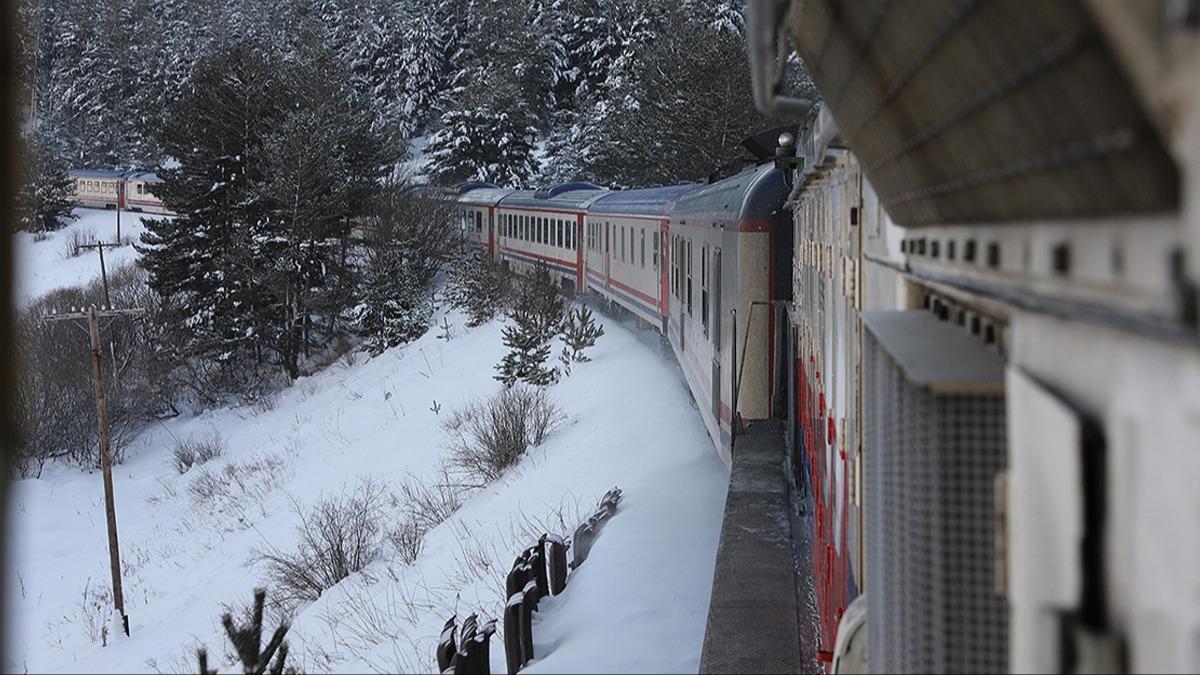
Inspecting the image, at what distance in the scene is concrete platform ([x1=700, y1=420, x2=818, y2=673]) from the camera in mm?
5633

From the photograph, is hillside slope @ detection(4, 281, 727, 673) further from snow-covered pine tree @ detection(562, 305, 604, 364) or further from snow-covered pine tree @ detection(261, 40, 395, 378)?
snow-covered pine tree @ detection(261, 40, 395, 378)

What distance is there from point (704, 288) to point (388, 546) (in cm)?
601

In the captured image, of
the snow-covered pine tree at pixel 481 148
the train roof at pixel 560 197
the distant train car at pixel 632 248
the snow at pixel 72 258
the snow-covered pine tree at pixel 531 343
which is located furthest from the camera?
the snow-covered pine tree at pixel 481 148

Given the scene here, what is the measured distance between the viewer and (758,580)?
681 centimetres

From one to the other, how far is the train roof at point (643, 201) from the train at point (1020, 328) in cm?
1248

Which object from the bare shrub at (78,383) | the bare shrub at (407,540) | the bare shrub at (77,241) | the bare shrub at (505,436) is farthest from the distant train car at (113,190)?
the bare shrub at (407,540)

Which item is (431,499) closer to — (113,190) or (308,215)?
(308,215)

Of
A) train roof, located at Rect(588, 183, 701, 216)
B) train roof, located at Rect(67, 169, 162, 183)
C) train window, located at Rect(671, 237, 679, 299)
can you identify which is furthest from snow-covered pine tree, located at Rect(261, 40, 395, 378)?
train window, located at Rect(671, 237, 679, 299)

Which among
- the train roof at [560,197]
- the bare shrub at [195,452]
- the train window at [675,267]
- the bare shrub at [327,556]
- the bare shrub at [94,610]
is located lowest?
the bare shrub at [94,610]

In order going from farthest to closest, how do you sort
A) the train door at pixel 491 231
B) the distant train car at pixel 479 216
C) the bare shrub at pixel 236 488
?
the distant train car at pixel 479 216
the train door at pixel 491 231
the bare shrub at pixel 236 488

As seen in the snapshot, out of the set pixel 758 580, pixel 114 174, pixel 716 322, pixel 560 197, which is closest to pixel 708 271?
pixel 716 322

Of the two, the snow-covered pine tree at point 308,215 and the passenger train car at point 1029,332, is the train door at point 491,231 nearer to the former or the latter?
the snow-covered pine tree at point 308,215

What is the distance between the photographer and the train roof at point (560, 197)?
26.6 meters

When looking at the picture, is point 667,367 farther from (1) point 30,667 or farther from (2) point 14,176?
(2) point 14,176
